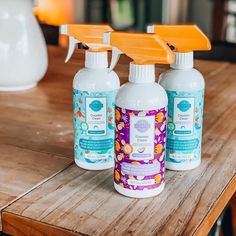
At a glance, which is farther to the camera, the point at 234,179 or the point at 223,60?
the point at 223,60

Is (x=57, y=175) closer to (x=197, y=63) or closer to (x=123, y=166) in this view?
(x=123, y=166)

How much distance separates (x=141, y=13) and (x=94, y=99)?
4216 mm

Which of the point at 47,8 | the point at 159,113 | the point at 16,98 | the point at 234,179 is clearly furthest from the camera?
the point at 47,8

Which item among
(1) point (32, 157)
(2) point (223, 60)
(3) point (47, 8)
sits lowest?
(3) point (47, 8)

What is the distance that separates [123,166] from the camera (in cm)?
88

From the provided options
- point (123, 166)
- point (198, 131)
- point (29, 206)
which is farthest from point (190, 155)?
point (29, 206)

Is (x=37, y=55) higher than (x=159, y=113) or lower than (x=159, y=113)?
lower

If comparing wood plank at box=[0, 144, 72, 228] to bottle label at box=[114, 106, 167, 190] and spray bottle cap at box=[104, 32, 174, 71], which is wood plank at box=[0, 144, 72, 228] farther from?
spray bottle cap at box=[104, 32, 174, 71]

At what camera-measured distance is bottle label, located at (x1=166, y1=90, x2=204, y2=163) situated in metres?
0.96

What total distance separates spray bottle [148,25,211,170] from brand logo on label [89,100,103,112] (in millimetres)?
115

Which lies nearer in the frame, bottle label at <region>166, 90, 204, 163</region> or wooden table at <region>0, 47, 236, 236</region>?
wooden table at <region>0, 47, 236, 236</region>

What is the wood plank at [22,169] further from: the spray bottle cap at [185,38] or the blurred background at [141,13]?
the blurred background at [141,13]

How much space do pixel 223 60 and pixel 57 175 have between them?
4.20ft

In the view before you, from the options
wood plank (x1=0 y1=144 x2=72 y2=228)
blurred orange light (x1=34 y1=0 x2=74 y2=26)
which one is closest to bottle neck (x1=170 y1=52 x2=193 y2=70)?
wood plank (x1=0 y1=144 x2=72 y2=228)
